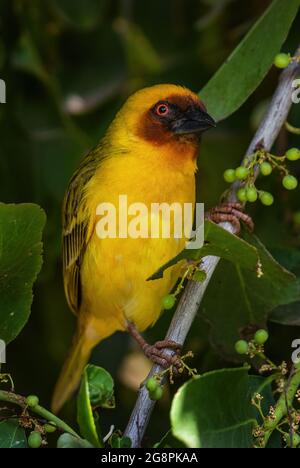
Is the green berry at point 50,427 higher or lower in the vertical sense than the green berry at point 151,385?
lower

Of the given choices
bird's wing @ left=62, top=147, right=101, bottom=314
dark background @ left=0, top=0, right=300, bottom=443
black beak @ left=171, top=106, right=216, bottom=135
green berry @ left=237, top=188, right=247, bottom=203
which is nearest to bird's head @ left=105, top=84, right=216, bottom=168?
black beak @ left=171, top=106, right=216, bottom=135

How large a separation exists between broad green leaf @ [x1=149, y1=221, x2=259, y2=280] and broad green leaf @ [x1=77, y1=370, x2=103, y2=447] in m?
0.53

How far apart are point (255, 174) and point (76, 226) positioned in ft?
3.66

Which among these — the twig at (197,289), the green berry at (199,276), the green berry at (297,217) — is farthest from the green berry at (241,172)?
the green berry at (297,217)

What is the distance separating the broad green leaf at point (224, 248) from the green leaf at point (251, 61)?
938 mm

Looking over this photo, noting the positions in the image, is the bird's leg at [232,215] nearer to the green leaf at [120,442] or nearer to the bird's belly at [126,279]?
the bird's belly at [126,279]

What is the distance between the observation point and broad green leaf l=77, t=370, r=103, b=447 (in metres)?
2.55

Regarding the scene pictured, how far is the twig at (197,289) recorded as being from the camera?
119 inches

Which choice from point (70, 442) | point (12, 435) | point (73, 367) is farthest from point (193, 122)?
point (70, 442)

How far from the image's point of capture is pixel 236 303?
360 cm

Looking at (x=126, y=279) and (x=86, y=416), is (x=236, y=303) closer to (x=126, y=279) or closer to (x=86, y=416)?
(x=126, y=279)

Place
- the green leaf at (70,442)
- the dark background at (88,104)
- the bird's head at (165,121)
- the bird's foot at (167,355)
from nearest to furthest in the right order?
the green leaf at (70,442), the bird's foot at (167,355), the bird's head at (165,121), the dark background at (88,104)
